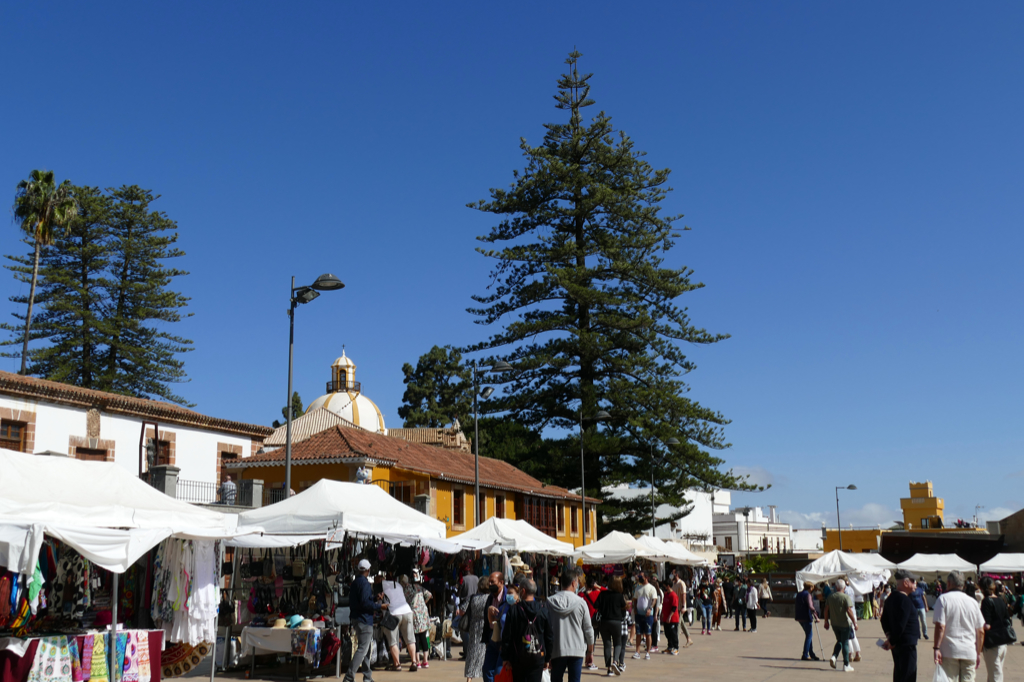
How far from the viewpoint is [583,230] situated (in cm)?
4347

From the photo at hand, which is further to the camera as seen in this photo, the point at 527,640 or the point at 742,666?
the point at 742,666

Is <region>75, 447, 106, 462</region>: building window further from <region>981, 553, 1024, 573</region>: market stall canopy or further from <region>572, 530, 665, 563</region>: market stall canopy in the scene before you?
<region>981, 553, 1024, 573</region>: market stall canopy

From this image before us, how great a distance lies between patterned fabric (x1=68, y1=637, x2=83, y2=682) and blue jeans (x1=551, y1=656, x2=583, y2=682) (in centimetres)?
504

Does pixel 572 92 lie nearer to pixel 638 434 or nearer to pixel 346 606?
pixel 638 434

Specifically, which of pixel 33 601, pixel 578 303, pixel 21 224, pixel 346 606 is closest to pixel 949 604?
pixel 346 606

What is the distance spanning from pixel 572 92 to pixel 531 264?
28.4 feet

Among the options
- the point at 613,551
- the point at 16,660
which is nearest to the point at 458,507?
the point at 613,551

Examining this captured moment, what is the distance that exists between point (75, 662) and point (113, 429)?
2082 centimetres

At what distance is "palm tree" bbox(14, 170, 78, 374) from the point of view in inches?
1746

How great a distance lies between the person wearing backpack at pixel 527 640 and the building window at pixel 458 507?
28.1 m

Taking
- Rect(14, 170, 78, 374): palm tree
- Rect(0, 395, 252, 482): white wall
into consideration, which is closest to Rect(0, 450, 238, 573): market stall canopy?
Rect(0, 395, 252, 482): white wall

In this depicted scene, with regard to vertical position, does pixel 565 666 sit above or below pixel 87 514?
below

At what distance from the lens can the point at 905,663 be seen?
1022 centimetres

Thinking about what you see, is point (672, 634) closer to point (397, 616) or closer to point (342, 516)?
point (397, 616)
